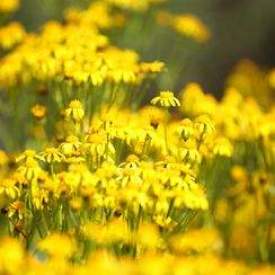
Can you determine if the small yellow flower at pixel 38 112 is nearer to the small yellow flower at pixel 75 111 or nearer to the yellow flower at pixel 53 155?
the small yellow flower at pixel 75 111

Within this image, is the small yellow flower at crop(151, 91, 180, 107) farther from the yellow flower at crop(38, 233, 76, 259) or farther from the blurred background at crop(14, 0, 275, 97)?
the blurred background at crop(14, 0, 275, 97)

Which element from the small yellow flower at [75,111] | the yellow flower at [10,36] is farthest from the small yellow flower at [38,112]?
the yellow flower at [10,36]

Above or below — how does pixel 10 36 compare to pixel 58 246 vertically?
above

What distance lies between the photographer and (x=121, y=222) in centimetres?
389

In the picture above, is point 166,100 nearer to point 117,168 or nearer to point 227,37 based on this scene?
point 117,168

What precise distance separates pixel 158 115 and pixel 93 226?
0.85 meters

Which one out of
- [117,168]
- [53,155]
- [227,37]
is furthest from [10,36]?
[227,37]

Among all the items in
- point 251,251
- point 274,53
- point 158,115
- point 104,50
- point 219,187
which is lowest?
point 251,251

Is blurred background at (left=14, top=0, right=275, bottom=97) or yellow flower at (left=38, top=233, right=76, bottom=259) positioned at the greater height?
blurred background at (left=14, top=0, right=275, bottom=97)

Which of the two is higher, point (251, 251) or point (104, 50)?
point (104, 50)

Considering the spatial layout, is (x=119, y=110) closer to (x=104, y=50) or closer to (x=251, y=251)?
(x=104, y=50)

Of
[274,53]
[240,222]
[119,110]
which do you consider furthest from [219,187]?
[274,53]

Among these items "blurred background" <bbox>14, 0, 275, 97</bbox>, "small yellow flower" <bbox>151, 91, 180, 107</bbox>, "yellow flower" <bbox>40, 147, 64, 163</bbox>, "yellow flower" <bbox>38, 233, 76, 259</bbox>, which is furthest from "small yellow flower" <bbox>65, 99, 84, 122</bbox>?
"blurred background" <bbox>14, 0, 275, 97</bbox>

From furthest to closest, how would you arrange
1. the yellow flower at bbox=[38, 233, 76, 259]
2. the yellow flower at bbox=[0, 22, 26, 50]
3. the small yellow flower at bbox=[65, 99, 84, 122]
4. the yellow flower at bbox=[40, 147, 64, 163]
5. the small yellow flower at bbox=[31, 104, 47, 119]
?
the yellow flower at bbox=[0, 22, 26, 50]
the small yellow flower at bbox=[31, 104, 47, 119]
the small yellow flower at bbox=[65, 99, 84, 122]
the yellow flower at bbox=[40, 147, 64, 163]
the yellow flower at bbox=[38, 233, 76, 259]
